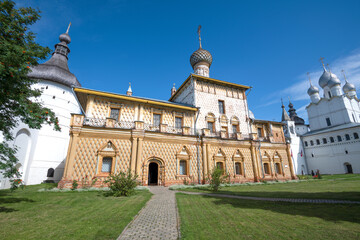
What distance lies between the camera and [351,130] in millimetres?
34625

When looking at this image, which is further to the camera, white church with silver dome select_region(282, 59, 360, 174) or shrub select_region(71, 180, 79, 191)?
white church with silver dome select_region(282, 59, 360, 174)

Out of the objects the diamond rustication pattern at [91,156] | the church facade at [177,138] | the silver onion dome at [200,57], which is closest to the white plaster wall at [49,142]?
the church facade at [177,138]

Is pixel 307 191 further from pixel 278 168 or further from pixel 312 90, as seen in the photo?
pixel 312 90

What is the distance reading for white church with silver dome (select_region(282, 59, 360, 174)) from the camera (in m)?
34.9

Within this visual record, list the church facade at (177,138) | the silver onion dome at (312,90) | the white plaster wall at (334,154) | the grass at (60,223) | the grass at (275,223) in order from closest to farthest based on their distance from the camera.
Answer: the grass at (275,223), the grass at (60,223), the church facade at (177,138), the white plaster wall at (334,154), the silver onion dome at (312,90)

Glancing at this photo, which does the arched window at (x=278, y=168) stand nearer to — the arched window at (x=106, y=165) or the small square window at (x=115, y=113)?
the arched window at (x=106, y=165)

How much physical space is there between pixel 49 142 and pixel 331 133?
52.9 meters

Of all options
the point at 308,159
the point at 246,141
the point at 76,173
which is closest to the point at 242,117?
the point at 246,141

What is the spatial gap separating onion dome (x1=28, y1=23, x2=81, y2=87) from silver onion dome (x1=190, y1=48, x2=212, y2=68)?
59.4 feet

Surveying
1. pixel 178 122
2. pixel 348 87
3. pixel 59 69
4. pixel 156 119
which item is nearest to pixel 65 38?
pixel 59 69

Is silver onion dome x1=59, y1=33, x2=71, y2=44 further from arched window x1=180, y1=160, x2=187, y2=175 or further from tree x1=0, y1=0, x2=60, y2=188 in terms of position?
arched window x1=180, y1=160, x2=187, y2=175

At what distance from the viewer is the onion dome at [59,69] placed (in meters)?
23.4

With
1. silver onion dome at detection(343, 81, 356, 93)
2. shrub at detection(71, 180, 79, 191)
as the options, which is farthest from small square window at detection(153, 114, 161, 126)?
silver onion dome at detection(343, 81, 356, 93)

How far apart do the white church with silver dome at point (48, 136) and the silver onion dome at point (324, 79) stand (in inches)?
2288
